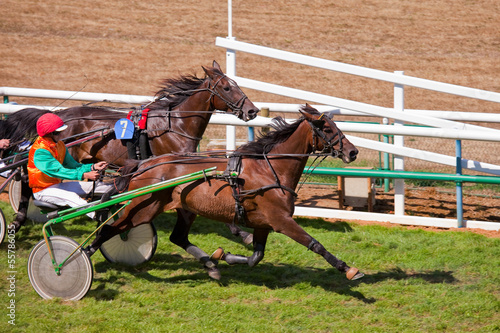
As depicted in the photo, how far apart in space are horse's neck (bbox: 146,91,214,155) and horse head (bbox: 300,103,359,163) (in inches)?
72.8

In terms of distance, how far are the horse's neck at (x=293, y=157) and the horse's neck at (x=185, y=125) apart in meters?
1.62

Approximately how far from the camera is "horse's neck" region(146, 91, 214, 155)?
7973mm

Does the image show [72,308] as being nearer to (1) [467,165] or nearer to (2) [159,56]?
(1) [467,165]

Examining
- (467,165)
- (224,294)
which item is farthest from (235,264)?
(467,165)

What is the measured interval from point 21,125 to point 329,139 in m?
4.46

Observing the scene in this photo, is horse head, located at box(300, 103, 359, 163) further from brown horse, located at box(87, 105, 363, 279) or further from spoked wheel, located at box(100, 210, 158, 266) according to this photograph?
spoked wheel, located at box(100, 210, 158, 266)

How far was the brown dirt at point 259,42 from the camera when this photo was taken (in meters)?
21.8

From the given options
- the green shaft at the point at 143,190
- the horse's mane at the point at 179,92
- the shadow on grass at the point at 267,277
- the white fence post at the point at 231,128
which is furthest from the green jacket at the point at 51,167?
the white fence post at the point at 231,128

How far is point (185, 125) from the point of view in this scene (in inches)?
316

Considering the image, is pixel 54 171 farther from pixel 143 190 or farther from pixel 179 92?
pixel 179 92

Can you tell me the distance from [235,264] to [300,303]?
4.38 feet

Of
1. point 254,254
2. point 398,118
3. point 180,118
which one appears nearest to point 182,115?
point 180,118

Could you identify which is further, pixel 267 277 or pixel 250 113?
pixel 250 113

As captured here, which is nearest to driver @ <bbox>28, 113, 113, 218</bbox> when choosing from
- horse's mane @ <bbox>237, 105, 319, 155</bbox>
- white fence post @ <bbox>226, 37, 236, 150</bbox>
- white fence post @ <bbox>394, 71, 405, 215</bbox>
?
horse's mane @ <bbox>237, 105, 319, 155</bbox>
